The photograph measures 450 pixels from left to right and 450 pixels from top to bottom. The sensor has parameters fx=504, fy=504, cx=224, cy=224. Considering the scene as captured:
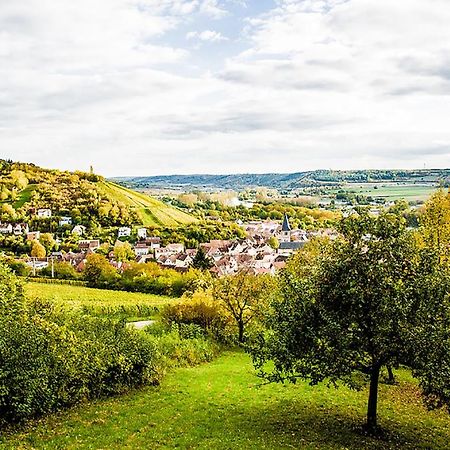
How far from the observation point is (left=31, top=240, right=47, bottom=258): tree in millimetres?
106250

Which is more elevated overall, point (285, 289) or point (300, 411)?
point (285, 289)

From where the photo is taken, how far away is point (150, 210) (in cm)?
16825

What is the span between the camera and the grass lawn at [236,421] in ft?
67.5

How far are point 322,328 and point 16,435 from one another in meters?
13.5

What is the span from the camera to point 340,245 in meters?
22.0

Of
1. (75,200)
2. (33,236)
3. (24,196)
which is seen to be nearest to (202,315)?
(33,236)

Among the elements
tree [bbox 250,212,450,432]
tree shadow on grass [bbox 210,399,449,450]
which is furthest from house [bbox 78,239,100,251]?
tree [bbox 250,212,450,432]

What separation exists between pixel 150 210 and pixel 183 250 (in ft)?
145

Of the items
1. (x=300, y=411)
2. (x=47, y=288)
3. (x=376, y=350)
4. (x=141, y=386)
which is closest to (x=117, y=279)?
(x=47, y=288)

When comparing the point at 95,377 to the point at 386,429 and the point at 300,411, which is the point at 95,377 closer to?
the point at 300,411

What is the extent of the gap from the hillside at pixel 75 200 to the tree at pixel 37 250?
34.6 meters

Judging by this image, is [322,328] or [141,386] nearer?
[322,328]

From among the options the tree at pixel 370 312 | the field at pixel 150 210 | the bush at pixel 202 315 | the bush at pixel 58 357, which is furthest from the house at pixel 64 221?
the tree at pixel 370 312

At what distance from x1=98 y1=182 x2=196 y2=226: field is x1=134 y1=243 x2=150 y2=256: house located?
29.6 meters
